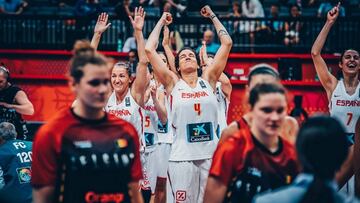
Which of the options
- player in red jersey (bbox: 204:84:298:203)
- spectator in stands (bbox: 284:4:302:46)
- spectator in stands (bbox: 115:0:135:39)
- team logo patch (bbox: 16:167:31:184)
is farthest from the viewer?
spectator in stands (bbox: 115:0:135:39)

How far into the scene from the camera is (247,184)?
621 centimetres

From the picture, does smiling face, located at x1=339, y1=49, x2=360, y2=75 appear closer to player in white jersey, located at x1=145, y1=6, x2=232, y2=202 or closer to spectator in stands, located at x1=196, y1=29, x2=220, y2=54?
player in white jersey, located at x1=145, y1=6, x2=232, y2=202

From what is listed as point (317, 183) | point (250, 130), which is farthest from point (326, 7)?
point (317, 183)

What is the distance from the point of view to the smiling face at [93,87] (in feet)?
20.0

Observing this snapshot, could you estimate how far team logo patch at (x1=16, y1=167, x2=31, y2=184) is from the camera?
28.1ft

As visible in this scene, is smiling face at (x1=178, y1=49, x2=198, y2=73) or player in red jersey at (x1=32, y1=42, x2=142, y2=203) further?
smiling face at (x1=178, y1=49, x2=198, y2=73)

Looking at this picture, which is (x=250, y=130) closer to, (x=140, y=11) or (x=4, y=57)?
(x=140, y=11)

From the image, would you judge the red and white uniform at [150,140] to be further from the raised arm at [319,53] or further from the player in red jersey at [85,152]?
the player in red jersey at [85,152]

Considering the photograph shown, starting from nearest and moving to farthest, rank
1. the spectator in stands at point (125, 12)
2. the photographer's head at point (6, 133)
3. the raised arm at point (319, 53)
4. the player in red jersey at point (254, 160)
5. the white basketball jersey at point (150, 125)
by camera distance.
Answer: the player in red jersey at point (254, 160) < the photographer's head at point (6, 133) < the raised arm at point (319, 53) < the white basketball jersey at point (150, 125) < the spectator in stands at point (125, 12)

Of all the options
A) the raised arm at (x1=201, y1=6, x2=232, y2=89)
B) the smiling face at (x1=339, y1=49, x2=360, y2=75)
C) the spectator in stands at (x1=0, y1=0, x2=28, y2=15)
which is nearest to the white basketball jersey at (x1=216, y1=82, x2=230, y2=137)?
the raised arm at (x1=201, y1=6, x2=232, y2=89)

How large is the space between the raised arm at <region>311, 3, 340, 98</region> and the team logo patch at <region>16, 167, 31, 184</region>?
390cm

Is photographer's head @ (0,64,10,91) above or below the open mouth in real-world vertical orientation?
below

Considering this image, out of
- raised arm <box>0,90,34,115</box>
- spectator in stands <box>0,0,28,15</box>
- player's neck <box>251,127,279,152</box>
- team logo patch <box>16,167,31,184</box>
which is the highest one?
spectator in stands <box>0,0,28,15</box>

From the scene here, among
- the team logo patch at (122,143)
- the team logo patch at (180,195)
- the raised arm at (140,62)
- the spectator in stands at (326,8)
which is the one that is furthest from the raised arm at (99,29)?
the spectator in stands at (326,8)
